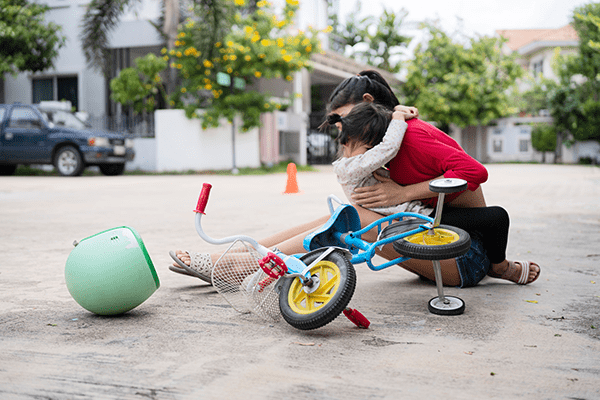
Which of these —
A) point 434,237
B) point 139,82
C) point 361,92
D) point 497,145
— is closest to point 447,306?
point 434,237

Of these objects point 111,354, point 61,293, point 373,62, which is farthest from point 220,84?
point 373,62


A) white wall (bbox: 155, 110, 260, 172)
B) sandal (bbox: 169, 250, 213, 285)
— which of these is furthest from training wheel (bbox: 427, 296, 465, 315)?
white wall (bbox: 155, 110, 260, 172)

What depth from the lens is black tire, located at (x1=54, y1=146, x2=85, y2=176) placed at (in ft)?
48.3

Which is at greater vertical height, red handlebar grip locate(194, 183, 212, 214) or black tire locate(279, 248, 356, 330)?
red handlebar grip locate(194, 183, 212, 214)

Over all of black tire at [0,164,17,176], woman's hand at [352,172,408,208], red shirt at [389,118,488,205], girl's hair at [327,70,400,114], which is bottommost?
black tire at [0,164,17,176]

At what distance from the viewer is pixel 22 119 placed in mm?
14688

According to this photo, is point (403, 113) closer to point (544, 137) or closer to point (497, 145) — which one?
point (544, 137)

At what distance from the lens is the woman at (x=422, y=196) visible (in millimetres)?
2938

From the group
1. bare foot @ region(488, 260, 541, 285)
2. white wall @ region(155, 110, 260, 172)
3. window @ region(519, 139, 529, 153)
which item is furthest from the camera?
window @ region(519, 139, 529, 153)

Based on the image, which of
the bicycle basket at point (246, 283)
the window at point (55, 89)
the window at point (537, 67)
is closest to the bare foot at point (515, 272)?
the bicycle basket at point (246, 283)

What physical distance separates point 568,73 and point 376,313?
2896 cm

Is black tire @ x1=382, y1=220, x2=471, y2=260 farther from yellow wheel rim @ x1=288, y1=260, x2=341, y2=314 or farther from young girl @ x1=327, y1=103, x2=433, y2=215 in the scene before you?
young girl @ x1=327, y1=103, x2=433, y2=215

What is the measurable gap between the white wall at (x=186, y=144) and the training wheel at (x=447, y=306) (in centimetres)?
1495

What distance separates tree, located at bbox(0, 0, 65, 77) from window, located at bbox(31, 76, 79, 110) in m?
1.22
